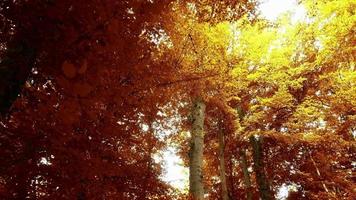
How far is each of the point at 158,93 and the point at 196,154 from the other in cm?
217

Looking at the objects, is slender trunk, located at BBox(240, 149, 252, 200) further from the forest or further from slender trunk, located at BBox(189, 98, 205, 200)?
slender trunk, located at BBox(189, 98, 205, 200)

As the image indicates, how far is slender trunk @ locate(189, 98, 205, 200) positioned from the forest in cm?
3

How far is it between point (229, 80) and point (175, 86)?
13.5ft

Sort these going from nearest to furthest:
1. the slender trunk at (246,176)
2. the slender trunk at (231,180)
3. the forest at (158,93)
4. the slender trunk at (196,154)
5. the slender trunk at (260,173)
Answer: the forest at (158,93) → the slender trunk at (196,154) → the slender trunk at (260,173) → the slender trunk at (246,176) → the slender trunk at (231,180)

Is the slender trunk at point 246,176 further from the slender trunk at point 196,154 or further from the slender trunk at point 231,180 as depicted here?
the slender trunk at point 196,154

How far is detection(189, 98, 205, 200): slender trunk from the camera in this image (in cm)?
836

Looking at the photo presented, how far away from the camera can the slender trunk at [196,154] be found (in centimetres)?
836

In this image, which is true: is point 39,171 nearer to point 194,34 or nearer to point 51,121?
point 51,121

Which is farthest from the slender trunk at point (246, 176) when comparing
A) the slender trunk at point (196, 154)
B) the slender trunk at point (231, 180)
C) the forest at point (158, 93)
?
the slender trunk at point (196, 154)

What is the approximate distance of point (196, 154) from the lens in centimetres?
901

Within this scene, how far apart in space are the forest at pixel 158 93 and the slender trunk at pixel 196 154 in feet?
0.11

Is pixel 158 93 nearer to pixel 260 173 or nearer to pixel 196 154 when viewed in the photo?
pixel 196 154

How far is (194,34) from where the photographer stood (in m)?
9.99

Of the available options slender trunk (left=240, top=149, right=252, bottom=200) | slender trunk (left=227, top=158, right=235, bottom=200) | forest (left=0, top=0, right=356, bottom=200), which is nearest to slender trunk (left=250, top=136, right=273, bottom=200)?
forest (left=0, top=0, right=356, bottom=200)
